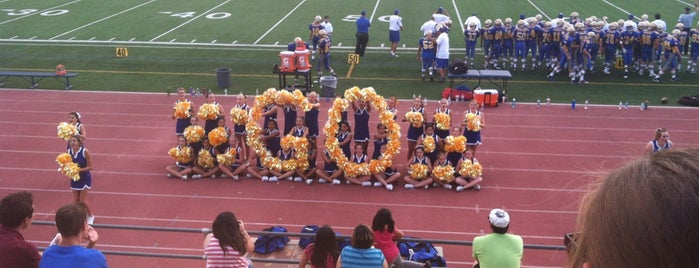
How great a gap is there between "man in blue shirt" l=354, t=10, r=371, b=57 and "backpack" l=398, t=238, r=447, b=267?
13.9 metres

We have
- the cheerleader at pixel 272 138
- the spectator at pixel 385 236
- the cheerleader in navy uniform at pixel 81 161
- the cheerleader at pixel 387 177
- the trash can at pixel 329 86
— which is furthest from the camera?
the trash can at pixel 329 86

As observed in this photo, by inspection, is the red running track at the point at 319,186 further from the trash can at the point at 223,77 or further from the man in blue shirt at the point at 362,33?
the man in blue shirt at the point at 362,33

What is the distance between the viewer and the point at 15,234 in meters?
4.49

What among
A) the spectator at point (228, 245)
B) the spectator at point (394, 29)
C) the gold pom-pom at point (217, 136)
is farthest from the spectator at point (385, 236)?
the spectator at point (394, 29)

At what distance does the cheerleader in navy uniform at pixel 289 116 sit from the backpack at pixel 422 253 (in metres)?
4.84

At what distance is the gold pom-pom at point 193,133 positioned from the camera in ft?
39.9

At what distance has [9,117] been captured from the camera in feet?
52.4

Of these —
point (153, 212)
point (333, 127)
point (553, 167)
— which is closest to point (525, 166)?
point (553, 167)

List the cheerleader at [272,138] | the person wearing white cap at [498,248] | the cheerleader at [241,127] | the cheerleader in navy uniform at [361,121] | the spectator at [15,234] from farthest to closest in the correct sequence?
the cheerleader at [241,127] → the cheerleader at [272,138] → the cheerleader in navy uniform at [361,121] → the person wearing white cap at [498,248] → the spectator at [15,234]

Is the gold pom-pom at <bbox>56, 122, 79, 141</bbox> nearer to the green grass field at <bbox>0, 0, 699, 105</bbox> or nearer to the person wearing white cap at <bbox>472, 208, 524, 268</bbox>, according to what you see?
the person wearing white cap at <bbox>472, 208, 524, 268</bbox>

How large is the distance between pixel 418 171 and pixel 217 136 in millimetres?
3814

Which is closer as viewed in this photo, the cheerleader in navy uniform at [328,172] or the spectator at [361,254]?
the spectator at [361,254]

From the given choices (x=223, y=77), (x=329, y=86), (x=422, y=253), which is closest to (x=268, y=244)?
(x=422, y=253)

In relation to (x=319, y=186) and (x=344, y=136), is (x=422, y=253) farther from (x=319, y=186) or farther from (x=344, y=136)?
(x=344, y=136)
